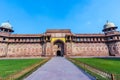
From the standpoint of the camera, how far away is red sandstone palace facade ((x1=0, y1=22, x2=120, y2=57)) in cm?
4672

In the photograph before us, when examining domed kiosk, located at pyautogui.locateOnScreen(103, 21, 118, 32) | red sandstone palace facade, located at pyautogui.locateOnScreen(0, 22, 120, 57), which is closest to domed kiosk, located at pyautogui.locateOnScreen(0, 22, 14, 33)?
red sandstone palace facade, located at pyautogui.locateOnScreen(0, 22, 120, 57)

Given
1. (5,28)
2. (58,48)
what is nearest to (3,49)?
(5,28)

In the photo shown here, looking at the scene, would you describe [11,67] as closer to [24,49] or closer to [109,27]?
[24,49]

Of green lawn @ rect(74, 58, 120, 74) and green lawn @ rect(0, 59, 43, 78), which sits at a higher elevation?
green lawn @ rect(0, 59, 43, 78)

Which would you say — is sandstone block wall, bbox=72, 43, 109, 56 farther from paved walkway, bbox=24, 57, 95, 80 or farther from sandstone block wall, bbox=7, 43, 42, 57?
paved walkway, bbox=24, 57, 95, 80

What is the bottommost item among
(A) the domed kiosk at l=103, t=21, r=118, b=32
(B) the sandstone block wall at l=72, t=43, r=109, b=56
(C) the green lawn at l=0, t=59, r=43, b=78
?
(C) the green lawn at l=0, t=59, r=43, b=78

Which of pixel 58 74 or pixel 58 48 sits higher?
pixel 58 48

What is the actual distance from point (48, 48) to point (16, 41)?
514 inches

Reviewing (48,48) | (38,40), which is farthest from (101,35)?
(38,40)

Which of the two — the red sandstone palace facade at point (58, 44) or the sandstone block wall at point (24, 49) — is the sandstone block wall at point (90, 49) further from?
the sandstone block wall at point (24, 49)

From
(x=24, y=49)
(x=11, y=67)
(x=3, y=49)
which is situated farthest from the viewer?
(x=24, y=49)

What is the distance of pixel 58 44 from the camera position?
49.3 metres

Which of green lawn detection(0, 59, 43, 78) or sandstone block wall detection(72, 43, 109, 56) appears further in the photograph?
sandstone block wall detection(72, 43, 109, 56)

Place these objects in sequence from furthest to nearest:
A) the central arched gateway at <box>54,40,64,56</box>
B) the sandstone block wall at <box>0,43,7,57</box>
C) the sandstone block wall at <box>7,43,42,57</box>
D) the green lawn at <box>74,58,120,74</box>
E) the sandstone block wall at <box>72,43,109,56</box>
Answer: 1. the central arched gateway at <box>54,40,64,56</box>
2. the sandstone block wall at <box>72,43,109,56</box>
3. the sandstone block wall at <box>7,43,42,57</box>
4. the sandstone block wall at <box>0,43,7,57</box>
5. the green lawn at <box>74,58,120,74</box>
